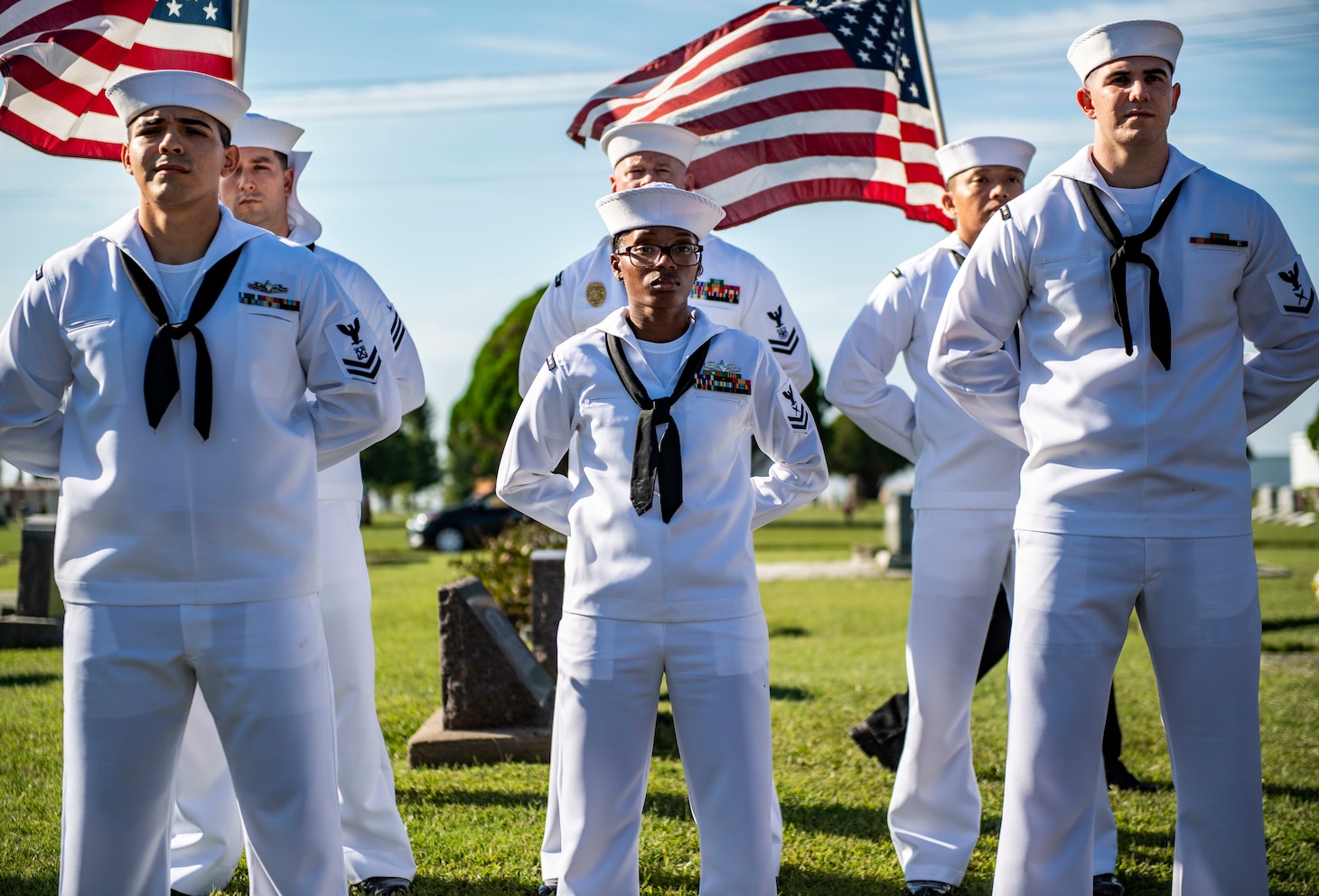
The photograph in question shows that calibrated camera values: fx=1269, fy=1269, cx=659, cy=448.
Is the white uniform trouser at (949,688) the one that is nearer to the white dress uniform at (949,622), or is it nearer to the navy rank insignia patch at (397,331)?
the white dress uniform at (949,622)

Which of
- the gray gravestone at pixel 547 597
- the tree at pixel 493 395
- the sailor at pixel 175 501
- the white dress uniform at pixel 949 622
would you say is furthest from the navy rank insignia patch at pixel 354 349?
the tree at pixel 493 395

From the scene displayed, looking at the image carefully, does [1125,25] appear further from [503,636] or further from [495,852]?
[503,636]

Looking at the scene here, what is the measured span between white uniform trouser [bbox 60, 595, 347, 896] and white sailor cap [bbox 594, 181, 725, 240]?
155 centimetres

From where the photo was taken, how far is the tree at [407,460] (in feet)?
230

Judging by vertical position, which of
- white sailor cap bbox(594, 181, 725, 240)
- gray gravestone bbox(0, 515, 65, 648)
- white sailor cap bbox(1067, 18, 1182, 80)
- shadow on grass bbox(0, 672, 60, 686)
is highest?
white sailor cap bbox(1067, 18, 1182, 80)

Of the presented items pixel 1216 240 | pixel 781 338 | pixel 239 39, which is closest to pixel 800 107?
pixel 781 338

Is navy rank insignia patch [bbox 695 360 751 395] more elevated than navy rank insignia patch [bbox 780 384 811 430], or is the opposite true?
navy rank insignia patch [bbox 695 360 751 395]

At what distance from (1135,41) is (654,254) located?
1.57 m

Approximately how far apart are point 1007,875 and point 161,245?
304cm

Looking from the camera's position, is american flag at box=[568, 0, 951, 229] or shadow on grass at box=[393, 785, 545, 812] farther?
american flag at box=[568, 0, 951, 229]

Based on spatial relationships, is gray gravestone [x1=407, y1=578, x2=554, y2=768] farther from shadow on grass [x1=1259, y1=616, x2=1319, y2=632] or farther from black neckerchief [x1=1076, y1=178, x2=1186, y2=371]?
shadow on grass [x1=1259, y1=616, x2=1319, y2=632]

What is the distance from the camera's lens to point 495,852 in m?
5.37

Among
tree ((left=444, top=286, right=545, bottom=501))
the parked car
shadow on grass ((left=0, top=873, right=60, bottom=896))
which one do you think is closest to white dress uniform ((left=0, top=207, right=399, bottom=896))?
shadow on grass ((left=0, top=873, right=60, bottom=896))

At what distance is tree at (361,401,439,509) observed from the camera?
70.1 meters
